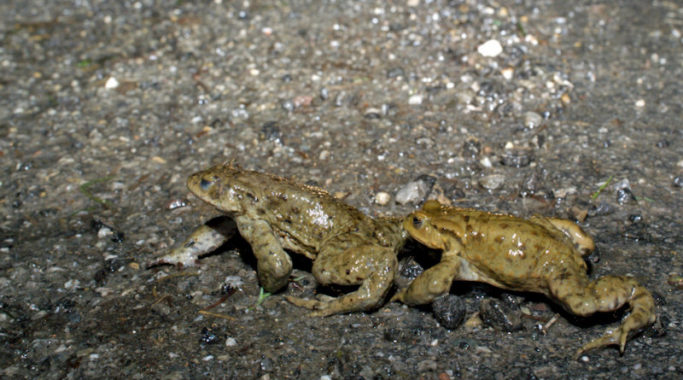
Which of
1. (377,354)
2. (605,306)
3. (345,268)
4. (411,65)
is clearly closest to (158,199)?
(345,268)

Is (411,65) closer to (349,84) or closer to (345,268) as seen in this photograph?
(349,84)

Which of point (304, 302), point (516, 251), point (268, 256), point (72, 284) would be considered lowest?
point (72, 284)

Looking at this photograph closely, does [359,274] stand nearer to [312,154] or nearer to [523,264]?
[523,264]

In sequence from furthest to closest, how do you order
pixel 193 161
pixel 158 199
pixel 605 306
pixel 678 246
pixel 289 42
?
pixel 289 42 → pixel 193 161 → pixel 158 199 → pixel 678 246 → pixel 605 306

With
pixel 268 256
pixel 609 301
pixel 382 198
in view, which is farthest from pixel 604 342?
pixel 268 256

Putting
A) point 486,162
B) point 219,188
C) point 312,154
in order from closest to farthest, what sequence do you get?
point 219,188 → point 486,162 → point 312,154
